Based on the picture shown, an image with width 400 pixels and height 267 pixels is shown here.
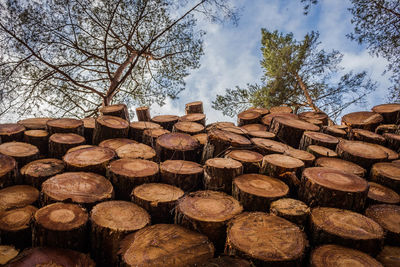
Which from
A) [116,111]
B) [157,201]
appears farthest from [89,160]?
[116,111]

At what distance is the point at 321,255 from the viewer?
1691 mm

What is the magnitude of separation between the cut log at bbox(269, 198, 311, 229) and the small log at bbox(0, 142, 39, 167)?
313 cm

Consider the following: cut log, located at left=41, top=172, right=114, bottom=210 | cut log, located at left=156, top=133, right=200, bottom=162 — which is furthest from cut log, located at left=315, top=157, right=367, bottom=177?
cut log, located at left=41, top=172, right=114, bottom=210

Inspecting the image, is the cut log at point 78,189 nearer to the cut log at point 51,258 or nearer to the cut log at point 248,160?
the cut log at point 51,258

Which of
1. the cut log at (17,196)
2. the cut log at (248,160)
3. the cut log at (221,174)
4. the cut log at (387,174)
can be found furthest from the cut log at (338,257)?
the cut log at (17,196)

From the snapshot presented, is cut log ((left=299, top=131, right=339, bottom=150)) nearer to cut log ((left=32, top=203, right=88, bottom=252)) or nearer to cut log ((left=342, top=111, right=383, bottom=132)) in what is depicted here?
cut log ((left=342, top=111, right=383, bottom=132))

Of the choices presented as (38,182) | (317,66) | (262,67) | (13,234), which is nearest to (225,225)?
(13,234)

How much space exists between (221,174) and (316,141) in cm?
186

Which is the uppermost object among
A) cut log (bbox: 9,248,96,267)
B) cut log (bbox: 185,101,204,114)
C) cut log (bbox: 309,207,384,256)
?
cut log (bbox: 185,101,204,114)

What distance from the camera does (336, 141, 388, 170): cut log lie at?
10.3 feet

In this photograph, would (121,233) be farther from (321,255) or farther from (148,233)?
(321,255)

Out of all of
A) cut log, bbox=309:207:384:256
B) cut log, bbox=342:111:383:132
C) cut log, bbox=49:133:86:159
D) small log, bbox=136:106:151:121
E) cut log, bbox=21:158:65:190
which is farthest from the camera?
small log, bbox=136:106:151:121

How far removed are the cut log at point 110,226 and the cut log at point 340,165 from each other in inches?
90.5

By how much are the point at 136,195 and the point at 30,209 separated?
1.09 metres
